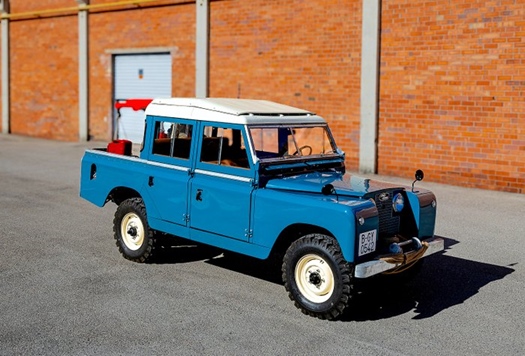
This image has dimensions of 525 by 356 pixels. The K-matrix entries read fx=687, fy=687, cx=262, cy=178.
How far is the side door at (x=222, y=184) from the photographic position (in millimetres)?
6680

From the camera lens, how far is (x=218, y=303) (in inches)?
252

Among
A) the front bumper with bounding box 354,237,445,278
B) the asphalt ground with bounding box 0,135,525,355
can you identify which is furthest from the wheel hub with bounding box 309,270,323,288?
the front bumper with bounding box 354,237,445,278

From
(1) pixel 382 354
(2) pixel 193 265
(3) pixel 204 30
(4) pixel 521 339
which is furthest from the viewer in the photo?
(3) pixel 204 30

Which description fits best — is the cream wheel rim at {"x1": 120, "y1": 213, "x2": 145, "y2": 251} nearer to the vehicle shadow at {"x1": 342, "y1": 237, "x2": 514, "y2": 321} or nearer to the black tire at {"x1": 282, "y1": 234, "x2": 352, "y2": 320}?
the black tire at {"x1": 282, "y1": 234, "x2": 352, "y2": 320}

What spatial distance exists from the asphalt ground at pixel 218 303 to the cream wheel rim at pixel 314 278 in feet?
0.73

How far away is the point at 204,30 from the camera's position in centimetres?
1838

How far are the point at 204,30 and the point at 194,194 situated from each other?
12.0 metres

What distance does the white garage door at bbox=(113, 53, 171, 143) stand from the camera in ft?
64.5

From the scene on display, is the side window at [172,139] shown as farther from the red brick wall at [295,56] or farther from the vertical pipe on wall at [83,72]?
the vertical pipe on wall at [83,72]

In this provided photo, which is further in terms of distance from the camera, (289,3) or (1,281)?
(289,3)

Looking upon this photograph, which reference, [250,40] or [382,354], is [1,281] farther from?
[250,40]

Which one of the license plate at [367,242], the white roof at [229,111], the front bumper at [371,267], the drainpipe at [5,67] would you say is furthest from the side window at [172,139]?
the drainpipe at [5,67]

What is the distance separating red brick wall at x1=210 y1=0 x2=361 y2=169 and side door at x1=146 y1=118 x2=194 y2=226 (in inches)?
340

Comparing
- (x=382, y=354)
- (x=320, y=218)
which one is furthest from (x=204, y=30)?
(x=382, y=354)
